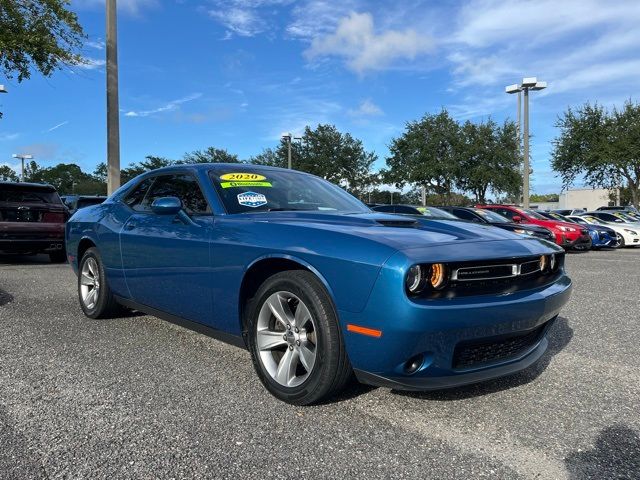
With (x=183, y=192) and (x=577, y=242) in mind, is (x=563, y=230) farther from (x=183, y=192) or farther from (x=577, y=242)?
(x=183, y=192)

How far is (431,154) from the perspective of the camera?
30203 millimetres

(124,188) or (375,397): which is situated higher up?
(124,188)

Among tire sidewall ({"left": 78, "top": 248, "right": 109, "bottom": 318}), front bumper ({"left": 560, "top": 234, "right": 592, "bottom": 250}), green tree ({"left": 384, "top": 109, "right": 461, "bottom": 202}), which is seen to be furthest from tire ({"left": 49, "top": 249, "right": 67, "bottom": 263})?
green tree ({"left": 384, "top": 109, "right": 461, "bottom": 202})

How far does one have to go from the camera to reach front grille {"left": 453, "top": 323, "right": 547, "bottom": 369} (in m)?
2.68

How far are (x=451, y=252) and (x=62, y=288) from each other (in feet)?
20.1

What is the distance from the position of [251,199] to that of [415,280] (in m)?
1.63

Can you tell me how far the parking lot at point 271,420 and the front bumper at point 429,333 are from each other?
0.28 metres

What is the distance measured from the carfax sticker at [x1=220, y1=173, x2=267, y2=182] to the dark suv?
7.46 metres

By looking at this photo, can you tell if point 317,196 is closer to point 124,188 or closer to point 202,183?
point 202,183

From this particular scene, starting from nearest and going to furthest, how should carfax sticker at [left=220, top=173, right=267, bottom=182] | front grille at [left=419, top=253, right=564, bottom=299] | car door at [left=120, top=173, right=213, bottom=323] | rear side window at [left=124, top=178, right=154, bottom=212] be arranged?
front grille at [left=419, top=253, right=564, bottom=299] → car door at [left=120, top=173, right=213, bottom=323] → carfax sticker at [left=220, top=173, right=267, bottom=182] → rear side window at [left=124, top=178, right=154, bottom=212]

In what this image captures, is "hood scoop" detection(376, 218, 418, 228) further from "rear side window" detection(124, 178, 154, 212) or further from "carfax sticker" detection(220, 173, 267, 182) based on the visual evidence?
"rear side window" detection(124, 178, 154, 212)

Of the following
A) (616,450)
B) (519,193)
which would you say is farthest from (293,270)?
(519,193)

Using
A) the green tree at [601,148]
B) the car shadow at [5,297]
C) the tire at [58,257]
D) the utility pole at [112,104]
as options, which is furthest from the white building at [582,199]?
the car shadow at [5,297]

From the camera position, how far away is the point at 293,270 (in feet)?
9.69
